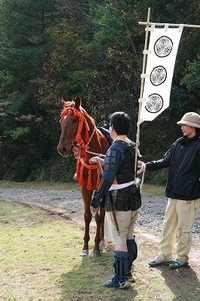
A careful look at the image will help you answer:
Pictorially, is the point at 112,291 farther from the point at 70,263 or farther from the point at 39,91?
the point at 39,91

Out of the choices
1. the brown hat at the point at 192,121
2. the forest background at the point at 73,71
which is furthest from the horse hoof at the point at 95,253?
the forest background at the point at 73,71

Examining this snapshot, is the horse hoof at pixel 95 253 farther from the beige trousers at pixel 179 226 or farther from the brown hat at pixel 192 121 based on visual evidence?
the brown hat at pixel 192 121

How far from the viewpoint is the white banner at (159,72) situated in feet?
15.0

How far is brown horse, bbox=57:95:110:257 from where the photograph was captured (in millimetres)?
5066

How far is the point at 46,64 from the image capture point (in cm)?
1698

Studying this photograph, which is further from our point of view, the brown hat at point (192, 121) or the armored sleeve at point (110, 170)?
the brown hat at point (192, 121)

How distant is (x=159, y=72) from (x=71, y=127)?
4.49 ft

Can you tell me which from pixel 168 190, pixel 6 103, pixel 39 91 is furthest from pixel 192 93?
pixel 168 190

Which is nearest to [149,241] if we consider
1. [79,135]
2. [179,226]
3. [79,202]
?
[179,226]

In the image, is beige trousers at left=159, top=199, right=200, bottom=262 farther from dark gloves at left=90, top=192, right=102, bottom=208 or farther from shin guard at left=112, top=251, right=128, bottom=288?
dark gloves at left=90, top=192, right=102, bottom=208

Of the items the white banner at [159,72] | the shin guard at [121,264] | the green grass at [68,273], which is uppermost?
the white banner at [159,72]

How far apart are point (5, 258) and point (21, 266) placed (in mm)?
476

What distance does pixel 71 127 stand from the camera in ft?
16.7

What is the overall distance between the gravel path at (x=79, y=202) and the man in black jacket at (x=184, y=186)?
185cm
